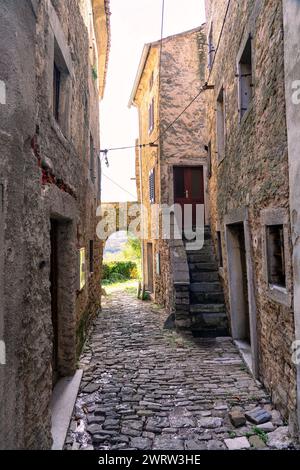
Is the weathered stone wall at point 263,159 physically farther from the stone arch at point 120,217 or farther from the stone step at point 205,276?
the stone arch at point 120,217

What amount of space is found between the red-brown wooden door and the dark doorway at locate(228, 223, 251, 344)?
4.76 meters

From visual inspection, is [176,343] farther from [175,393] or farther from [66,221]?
[66,221]

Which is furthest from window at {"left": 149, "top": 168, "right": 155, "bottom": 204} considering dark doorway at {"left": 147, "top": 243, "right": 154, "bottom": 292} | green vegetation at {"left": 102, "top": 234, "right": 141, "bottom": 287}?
green vegetation at {"left": 102, "top": 234, "right": 141, "bottom": 287}

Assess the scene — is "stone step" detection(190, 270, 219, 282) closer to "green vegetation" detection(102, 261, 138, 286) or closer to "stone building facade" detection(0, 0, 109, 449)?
"stone building facade" detection(0, 0, 109, 449)

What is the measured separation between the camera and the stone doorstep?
10.4 ft

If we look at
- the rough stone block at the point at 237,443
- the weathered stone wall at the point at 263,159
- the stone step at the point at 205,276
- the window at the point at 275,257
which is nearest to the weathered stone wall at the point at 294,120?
the weathered stone wall at the point at 263,159

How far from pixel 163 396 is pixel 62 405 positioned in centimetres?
127

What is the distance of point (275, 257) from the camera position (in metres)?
3.92

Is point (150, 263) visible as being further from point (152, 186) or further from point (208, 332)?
point (208, 332)

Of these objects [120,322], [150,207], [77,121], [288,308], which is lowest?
[120,322]

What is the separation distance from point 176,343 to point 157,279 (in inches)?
190

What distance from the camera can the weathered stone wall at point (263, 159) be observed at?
3369 mm
